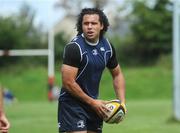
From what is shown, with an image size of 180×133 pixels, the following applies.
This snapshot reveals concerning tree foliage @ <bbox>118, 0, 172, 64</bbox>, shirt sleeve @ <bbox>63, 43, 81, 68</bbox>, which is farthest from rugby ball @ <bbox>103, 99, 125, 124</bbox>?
tree foliage @ <bbox>118, 0, 172, 64</bbox>

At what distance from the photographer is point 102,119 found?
8594 millimetres

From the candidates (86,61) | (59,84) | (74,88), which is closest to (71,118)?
(74,88)

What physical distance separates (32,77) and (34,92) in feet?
4.09

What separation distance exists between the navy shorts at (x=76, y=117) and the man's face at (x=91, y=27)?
0.78m

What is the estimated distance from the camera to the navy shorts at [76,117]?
848 centimetres

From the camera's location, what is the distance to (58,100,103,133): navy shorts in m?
8.48

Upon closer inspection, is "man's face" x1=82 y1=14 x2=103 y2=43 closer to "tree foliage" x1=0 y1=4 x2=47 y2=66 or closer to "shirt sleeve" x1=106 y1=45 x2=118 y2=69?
"shirt sleeve" x1=106 y1=45 x2=118 y2=69

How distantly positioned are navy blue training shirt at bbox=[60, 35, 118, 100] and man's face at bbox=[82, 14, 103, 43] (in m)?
0.09

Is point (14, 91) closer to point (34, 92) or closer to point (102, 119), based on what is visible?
point (34, 92)

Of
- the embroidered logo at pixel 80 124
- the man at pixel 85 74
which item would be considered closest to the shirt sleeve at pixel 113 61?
the man at pixel 85 74

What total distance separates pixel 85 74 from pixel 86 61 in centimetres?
16

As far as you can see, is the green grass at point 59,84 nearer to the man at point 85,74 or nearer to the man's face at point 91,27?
the man at point 85,74

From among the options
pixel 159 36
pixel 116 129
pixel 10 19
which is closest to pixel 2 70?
pixel 10 19

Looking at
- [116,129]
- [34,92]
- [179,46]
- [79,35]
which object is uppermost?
[79,35]
